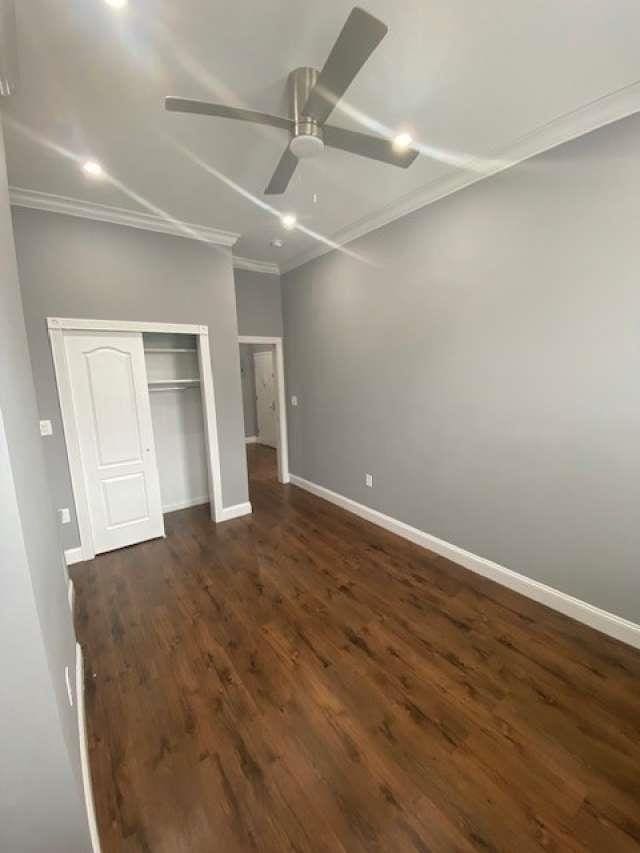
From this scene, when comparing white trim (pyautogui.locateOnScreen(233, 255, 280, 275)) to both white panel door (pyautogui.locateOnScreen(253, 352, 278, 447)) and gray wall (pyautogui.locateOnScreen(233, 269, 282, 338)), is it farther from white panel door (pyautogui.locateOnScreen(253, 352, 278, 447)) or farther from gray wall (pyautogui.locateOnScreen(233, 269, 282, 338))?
white panel door (pyautogui.locateOnScreen(253, 352, 278, 447))

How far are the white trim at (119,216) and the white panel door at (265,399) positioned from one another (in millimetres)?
3654

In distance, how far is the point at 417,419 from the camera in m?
3.19

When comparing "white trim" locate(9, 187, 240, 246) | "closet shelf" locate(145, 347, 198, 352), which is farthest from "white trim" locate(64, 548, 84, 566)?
"white trim" locate(9, 187, 240, 246)

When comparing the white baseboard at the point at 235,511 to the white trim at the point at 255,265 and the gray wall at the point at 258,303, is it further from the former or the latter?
the white trim at the point at 255,265

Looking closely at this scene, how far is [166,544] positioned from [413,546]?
2411 millimetres

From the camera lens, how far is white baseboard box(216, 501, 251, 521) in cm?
396

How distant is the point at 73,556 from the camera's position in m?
3.15

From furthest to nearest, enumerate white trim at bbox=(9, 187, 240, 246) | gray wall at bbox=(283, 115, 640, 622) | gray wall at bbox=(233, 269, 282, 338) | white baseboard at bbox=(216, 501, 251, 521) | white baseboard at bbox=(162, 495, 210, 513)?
gray wall at bbox=(233, 269, 282, 338) < white baseboard at bbox=(162, 495, 210, 513) < white baseboard at bbox=(216, 501, 251, 521) < white trim at bbox=(9, 187, 240, 246) < gray wall at bbox=(283, 115, 640, 622)

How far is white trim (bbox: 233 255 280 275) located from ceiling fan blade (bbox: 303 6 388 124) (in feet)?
9.53

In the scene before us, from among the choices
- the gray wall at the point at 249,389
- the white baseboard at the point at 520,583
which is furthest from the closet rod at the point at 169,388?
the gray wall at the point at 249,389

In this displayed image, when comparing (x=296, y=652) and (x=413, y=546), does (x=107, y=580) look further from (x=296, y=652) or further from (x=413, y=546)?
(x=413, y=546)

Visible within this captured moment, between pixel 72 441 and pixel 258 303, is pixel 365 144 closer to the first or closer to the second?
pixel 258 303

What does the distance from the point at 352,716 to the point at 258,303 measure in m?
4.28

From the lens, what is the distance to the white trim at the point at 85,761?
48.5 inches
